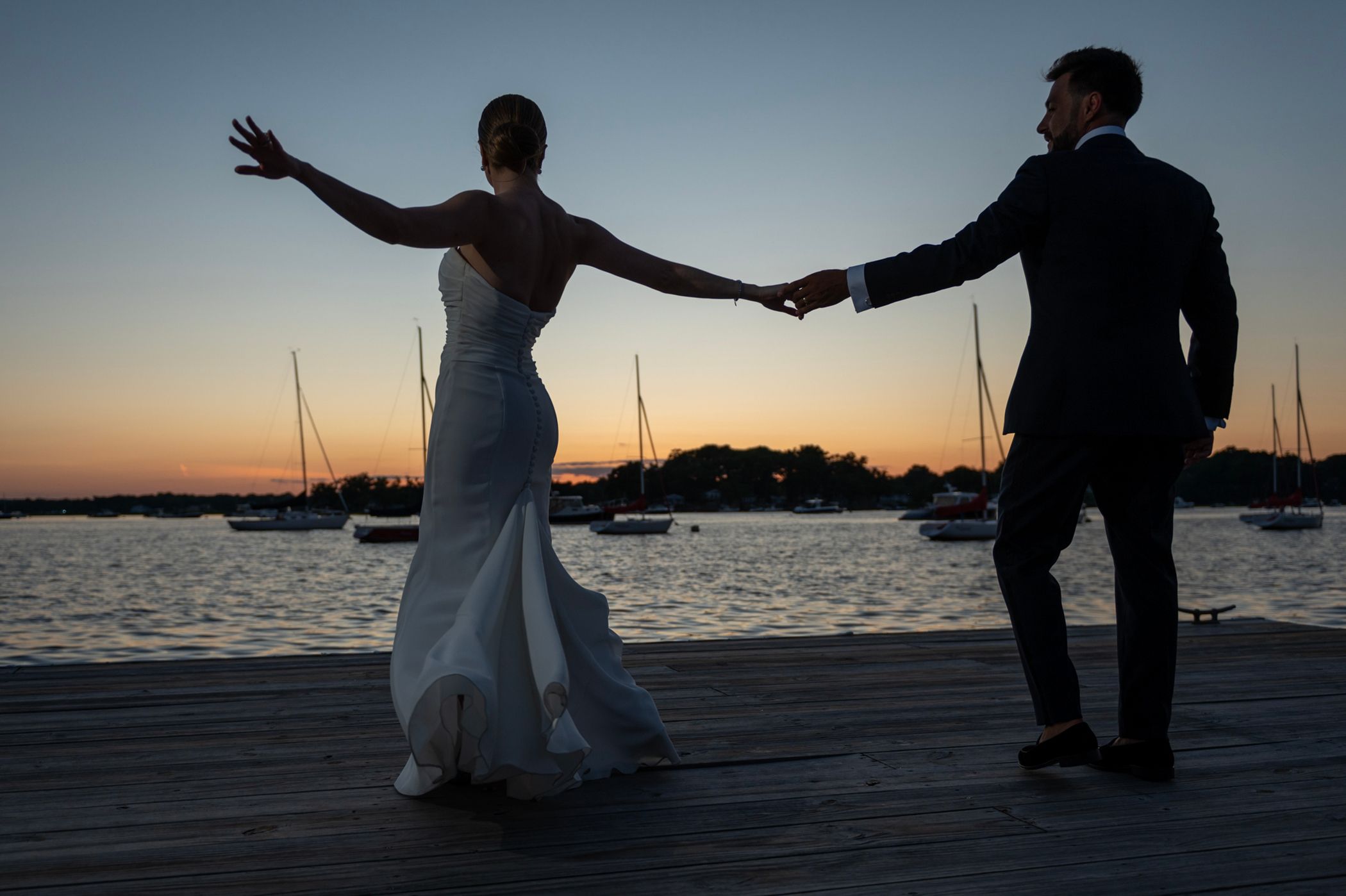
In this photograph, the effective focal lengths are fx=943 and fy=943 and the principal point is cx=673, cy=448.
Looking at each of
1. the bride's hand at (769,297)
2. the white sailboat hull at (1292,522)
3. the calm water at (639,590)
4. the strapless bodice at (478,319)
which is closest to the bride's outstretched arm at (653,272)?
the bride's hand at (769,297)

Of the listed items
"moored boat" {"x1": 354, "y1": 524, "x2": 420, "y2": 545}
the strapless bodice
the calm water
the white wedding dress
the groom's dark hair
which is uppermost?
the groom's dark hair

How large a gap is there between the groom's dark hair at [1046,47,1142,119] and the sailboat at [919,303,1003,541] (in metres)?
39.8

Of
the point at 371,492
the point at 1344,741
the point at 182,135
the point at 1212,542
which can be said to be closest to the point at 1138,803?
the point at 1344,741

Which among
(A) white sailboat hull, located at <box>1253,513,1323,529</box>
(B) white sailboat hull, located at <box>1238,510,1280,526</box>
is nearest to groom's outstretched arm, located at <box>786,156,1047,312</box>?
(A) white sailboat hull, located at <box>1253,513,1323,529</box>

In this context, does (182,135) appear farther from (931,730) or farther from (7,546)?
(7,546)

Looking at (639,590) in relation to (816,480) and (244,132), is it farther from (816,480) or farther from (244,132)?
(816,480)

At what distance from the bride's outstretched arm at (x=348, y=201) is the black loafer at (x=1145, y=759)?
214 cm

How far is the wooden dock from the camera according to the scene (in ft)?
5.59

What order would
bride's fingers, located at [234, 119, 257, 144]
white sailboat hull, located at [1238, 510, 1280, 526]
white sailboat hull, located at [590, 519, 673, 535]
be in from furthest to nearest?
white sailboat hull, located at [1238, 510, 1280, 526], white sailboat hull, located at [590, 519, 673, 535], bride's fingers, located at [234, 119, 257, 144]

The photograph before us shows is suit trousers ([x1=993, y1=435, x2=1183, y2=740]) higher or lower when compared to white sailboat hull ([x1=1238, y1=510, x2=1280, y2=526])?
higher

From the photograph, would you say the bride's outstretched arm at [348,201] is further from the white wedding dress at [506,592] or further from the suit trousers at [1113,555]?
the suit trousers at [1113,555]

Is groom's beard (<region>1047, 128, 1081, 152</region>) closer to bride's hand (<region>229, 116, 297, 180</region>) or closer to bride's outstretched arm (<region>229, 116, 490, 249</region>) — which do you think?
bride's outstretched arm (<region>229, 116, 490, 249</region>)

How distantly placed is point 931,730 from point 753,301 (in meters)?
1.52

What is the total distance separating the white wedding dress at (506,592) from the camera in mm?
2221
